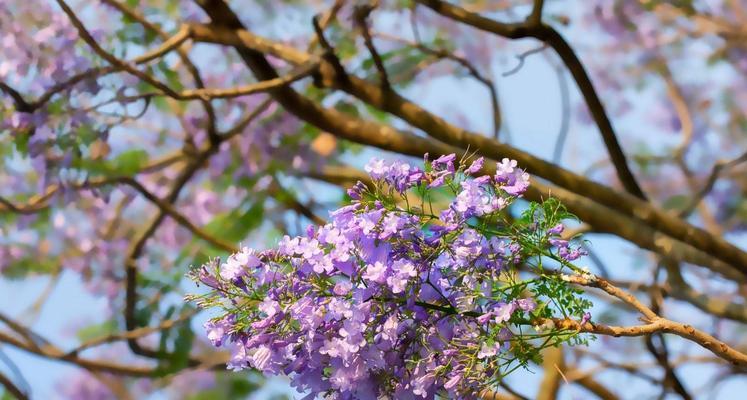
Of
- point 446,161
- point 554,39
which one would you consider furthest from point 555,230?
point 554,39

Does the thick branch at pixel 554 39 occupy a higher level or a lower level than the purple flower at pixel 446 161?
higher

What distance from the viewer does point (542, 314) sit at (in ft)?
3.87

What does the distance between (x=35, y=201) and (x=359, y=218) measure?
62.2 inches

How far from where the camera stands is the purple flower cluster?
1120 mm

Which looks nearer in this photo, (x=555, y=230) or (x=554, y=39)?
(x=555, y=230)

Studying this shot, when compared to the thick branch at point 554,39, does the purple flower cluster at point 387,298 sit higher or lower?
lower

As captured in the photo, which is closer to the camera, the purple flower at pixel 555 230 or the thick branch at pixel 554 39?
the purple flower at pixel 555 230

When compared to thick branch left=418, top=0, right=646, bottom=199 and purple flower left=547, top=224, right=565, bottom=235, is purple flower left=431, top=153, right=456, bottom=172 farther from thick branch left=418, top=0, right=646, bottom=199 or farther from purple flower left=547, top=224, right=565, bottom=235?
thick branch left=418, top=0, right=646, bottom=199

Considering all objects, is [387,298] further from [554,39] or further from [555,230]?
[554,39]

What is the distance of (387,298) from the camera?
1.13m

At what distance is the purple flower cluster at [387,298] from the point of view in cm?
112

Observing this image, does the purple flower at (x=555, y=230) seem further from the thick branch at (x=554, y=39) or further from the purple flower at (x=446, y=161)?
the thick branch at (x=554, y=39)

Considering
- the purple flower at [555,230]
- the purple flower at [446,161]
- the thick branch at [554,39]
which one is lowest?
the purple flower at [555,230]

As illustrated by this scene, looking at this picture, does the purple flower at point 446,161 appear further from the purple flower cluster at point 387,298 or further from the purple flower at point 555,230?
the purple flower at point 555,230
